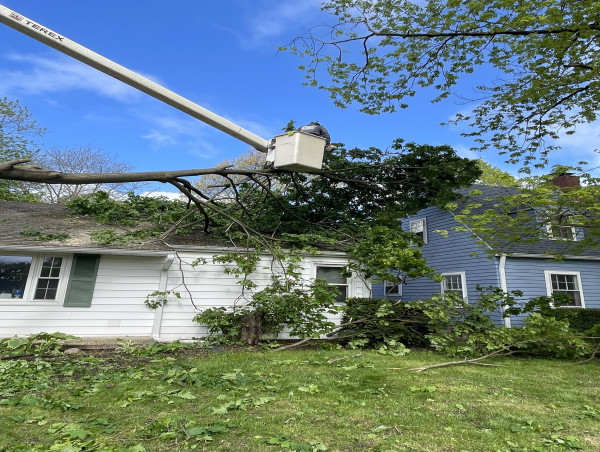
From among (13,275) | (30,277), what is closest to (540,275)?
(30,277)

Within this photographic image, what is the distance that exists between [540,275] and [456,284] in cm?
291

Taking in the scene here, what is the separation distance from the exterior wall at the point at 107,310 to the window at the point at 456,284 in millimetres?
10717

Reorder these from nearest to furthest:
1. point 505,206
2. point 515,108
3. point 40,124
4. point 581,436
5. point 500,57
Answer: point 581,436 < point 505,206 < point 500,57 < point 515,108 < point 40,124

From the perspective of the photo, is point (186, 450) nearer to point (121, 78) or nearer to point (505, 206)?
point (121, 78)

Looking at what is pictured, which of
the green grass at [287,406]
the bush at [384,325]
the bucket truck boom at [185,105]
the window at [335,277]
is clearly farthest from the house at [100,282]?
the bucket truck boom at [185,105]

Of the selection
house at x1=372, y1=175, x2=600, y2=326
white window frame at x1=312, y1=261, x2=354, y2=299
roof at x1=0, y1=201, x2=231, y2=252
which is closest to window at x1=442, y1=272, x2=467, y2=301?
house at x1=372, y1=175, x2=600, y2=326

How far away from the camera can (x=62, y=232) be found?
9.35m

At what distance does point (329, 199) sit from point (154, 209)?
20.9ft

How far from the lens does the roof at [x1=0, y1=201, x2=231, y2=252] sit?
335 inches

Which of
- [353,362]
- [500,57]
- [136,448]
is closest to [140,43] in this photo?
[136,448]

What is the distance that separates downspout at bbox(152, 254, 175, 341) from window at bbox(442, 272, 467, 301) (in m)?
10.2

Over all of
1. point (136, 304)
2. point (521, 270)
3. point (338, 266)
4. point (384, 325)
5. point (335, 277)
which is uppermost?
point (521, 270)

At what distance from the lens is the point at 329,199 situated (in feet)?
41.2

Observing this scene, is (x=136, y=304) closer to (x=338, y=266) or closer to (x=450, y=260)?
(x=338, y=266)
